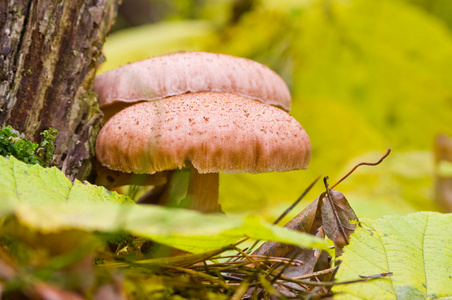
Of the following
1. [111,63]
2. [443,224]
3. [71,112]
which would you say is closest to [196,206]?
[71,112]

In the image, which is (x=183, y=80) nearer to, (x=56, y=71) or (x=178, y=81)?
(x=178, y=81)

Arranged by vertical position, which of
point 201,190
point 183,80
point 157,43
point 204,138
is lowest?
point 201,190

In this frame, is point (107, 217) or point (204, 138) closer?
point (107, 217)

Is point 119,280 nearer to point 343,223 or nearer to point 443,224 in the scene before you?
point 343,223

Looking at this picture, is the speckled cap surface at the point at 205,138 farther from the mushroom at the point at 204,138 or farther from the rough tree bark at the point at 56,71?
the rough tree bark at the point at 56,71

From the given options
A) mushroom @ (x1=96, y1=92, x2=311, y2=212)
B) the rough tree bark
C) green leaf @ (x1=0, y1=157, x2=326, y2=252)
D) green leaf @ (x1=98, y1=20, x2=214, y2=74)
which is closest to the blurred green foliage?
green leaf @ (x1=98, y1=20, x2=214, y2=74)

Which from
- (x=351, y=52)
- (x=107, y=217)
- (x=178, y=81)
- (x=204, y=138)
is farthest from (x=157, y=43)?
(x=107, y=217)
